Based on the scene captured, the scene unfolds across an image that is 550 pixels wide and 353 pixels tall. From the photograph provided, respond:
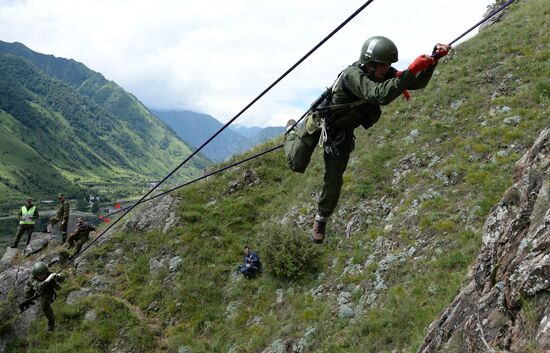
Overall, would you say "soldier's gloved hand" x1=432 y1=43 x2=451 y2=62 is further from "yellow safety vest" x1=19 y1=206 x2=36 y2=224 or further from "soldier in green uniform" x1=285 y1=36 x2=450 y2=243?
"yellow safety vest" x1=19 y1=206 x2=36 y2=224

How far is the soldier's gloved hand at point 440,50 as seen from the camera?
4797 millimetres

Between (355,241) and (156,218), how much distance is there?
37.5 ft

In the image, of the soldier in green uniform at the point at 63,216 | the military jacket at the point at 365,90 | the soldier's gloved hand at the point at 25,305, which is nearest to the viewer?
the military jacket at the point at 365,90

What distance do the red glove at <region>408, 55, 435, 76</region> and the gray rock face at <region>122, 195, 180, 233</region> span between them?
17552mm

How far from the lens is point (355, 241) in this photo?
1466 centimetres

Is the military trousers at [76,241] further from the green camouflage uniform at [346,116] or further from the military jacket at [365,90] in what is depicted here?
the military jacket at [365,90]

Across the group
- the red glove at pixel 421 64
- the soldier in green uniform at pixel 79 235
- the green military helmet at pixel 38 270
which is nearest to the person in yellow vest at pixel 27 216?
the soldier in green uniform at pixel 79 235

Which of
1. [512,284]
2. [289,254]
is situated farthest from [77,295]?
[512,284]

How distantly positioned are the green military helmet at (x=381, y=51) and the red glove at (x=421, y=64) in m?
0.81

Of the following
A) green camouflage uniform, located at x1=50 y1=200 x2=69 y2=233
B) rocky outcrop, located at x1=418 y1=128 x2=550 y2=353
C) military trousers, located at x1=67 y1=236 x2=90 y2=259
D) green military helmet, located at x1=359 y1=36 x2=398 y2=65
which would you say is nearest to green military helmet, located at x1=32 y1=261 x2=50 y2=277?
military trousers, located at x1=67 y1=236 x2=90 y2=259

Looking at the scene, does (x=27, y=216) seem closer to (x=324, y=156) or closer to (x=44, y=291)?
(x=44, y=291)

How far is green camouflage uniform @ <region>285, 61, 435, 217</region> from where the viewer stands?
5027mm

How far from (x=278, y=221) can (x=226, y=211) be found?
346 centimetres

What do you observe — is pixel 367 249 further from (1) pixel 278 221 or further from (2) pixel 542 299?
(2) pixel 542 299
